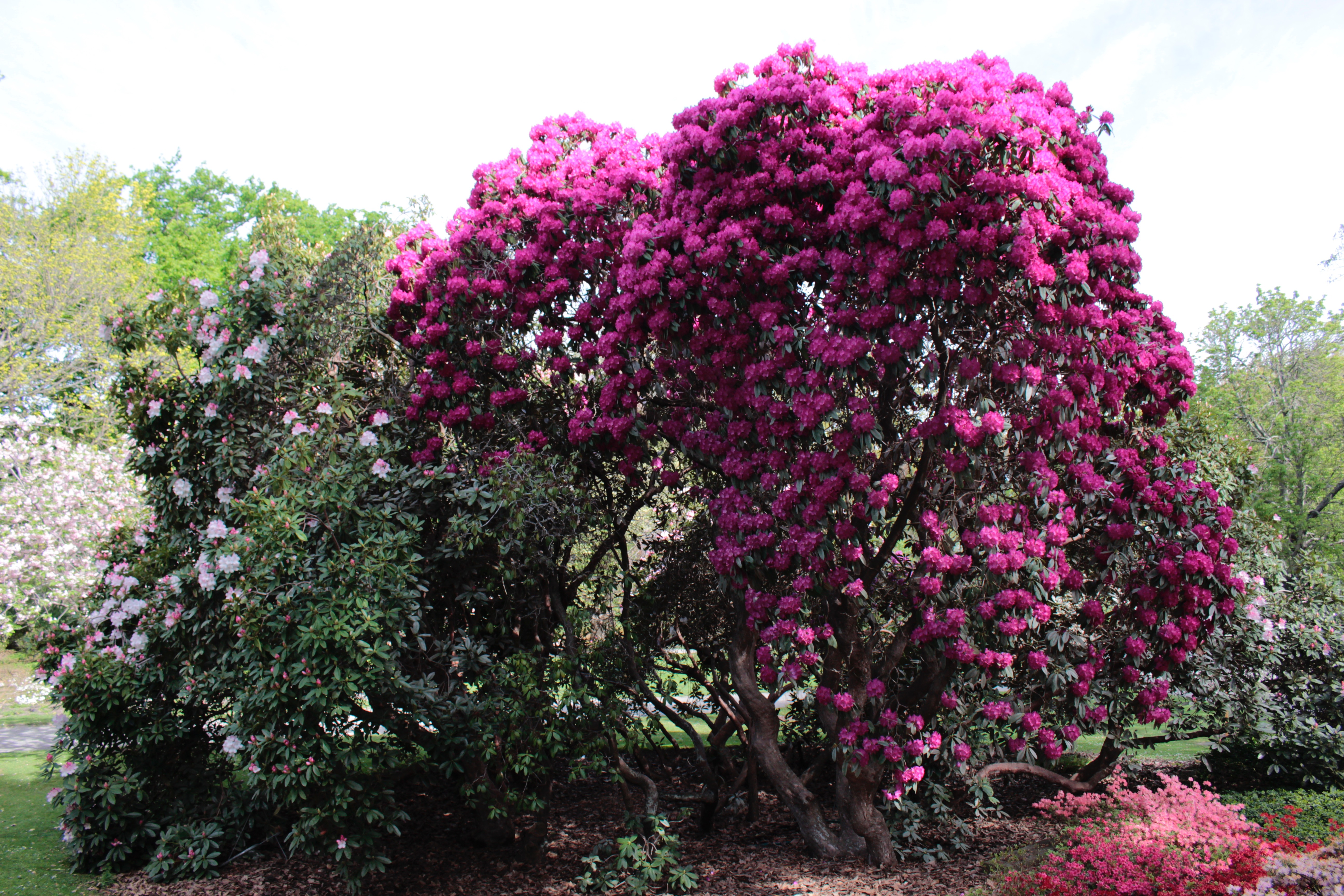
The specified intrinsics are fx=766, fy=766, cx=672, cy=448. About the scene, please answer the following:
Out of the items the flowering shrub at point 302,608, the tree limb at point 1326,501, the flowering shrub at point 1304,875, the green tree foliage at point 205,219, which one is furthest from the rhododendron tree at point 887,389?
the green tree foliage at point 205,219

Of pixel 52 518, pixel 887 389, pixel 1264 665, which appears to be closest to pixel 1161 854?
pixel 887 389

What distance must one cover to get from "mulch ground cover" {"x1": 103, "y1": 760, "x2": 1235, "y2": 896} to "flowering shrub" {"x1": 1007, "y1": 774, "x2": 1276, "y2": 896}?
2.18ft

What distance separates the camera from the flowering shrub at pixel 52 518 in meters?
10.9

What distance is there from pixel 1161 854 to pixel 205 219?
111ft

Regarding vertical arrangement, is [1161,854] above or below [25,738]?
above

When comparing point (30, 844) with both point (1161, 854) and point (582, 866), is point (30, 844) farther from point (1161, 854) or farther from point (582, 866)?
point (1161, 854)

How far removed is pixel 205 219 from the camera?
29031mm

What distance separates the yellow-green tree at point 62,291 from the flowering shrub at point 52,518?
4.83 metres

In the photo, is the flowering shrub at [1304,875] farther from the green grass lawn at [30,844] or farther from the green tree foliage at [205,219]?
the green tree foliage at [205,219]

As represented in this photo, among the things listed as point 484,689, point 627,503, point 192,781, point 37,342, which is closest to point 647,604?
point 627,503

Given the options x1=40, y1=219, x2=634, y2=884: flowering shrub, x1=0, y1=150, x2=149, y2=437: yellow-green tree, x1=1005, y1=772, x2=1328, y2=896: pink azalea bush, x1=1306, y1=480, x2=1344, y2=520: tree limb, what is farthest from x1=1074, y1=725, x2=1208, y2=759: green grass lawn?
x1=0, y1=150, x2=149, y2=437: yellow-green tree

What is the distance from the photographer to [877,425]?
182 inches

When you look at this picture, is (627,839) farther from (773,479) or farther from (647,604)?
(773,479)

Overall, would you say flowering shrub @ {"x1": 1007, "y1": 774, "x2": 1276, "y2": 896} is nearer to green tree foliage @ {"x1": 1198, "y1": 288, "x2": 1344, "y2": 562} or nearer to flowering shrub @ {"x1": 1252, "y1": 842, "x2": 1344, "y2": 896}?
flowering shrub @ {"x1": 1252, "y1": 842, "x2": 1344, "y2": 896}
